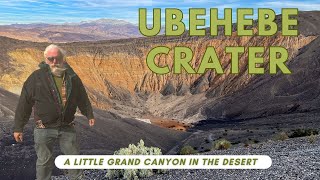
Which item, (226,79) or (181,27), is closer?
(181,27)

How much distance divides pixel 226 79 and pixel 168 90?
10.1 metres

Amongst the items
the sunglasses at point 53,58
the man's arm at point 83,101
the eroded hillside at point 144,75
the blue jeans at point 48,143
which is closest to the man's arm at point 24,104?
the blue jeans at point 48,143

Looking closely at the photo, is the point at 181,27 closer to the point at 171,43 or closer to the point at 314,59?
the point at 314,59

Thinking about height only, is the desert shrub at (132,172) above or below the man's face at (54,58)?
below

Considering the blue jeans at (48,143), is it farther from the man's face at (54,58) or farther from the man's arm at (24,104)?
the man's face at (54,58)

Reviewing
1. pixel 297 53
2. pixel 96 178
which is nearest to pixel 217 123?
pixel 297 53

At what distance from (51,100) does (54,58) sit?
639 mm

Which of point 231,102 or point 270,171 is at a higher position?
point 270,171

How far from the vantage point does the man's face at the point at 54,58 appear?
7855 mm

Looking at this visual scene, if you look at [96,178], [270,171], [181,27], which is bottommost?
[96,178]

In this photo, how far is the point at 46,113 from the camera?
7.96 m

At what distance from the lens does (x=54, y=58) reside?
25.9 ft

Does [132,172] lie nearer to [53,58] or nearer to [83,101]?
[83,101]

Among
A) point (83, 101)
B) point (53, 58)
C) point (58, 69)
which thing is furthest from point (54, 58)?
point (83, 101)
